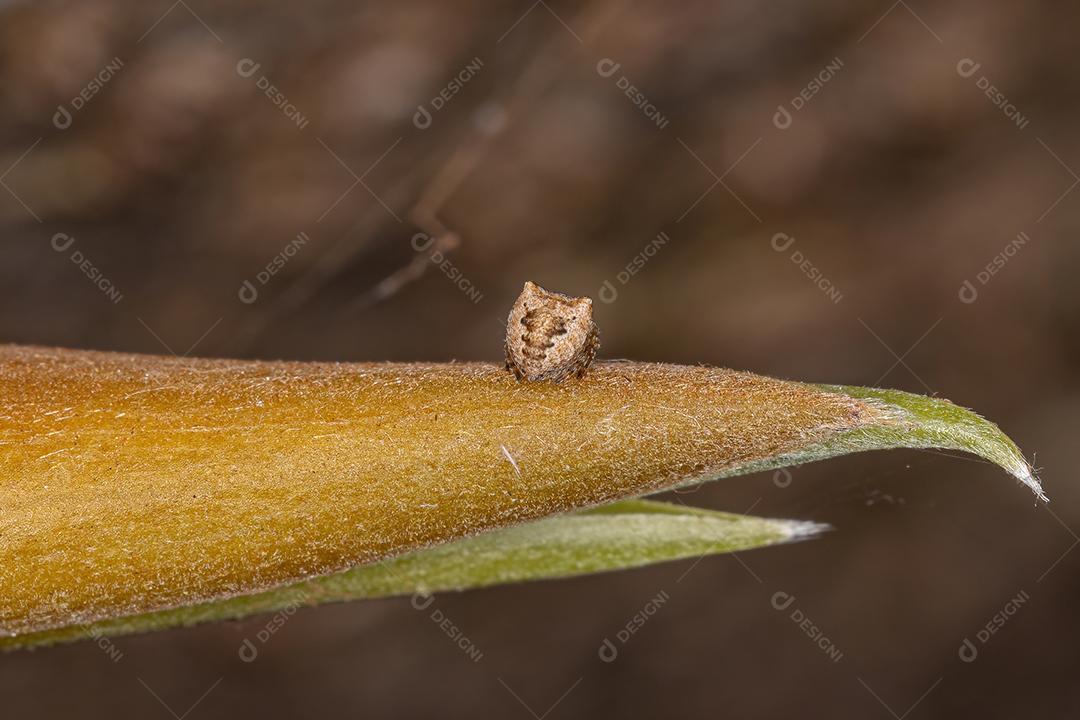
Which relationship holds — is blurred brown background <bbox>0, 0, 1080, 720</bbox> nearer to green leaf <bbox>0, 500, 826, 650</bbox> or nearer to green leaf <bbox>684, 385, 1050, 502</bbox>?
green leaf <bbox>0, 500, 826, 650</bbox>

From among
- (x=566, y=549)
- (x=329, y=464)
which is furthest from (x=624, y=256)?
(x=329, y=464)

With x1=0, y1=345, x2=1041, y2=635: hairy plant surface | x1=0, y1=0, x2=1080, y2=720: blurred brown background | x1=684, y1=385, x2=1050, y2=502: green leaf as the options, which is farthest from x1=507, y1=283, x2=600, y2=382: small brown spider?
x1=0, y1=0, x2=1080, y2=720: blurred brown background

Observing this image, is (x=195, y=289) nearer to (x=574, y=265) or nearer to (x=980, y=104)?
(x=574, y=265)

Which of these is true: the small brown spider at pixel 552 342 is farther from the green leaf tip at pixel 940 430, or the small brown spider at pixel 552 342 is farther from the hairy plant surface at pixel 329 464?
the green leaf tip at pixel 940 430

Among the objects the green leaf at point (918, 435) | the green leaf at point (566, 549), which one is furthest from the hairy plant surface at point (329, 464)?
the green leaf at point (566, 549)

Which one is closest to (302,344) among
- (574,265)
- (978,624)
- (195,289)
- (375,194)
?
(195,289)
